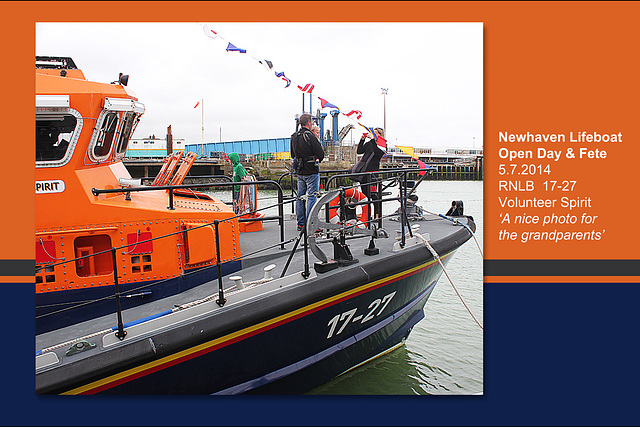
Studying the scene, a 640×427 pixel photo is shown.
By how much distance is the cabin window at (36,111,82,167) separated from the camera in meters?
3.16

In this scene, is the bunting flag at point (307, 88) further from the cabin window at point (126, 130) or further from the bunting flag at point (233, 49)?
the cabin window at point (126, 130)

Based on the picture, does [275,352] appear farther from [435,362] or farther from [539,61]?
[539,61]

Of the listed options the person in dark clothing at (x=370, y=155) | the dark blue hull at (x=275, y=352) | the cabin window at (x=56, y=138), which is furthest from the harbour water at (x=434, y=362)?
the cabin window at (x=56, y=138)

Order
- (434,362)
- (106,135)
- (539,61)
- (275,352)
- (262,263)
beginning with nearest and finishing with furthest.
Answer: (275,352) → (539,61) → (106,135) → (262,263) → (434,362)

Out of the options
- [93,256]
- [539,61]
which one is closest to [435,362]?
[539,61]

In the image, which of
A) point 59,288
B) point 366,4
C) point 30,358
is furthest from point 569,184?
point 30,358

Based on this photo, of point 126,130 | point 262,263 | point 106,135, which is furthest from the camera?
point 262,263

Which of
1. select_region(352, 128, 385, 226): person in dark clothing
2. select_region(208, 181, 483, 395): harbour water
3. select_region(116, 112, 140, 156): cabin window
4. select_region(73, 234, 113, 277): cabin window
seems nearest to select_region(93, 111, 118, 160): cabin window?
select_region(116, 112, 140, 156): cabin window

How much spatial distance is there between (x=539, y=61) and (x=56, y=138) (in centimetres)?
358

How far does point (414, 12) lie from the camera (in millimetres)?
3354

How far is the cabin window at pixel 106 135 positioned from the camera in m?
3.37

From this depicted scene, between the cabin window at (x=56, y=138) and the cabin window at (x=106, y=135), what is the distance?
185 mm

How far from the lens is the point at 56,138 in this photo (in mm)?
3195

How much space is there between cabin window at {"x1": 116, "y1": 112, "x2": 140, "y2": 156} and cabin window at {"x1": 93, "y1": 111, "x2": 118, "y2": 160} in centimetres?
16
